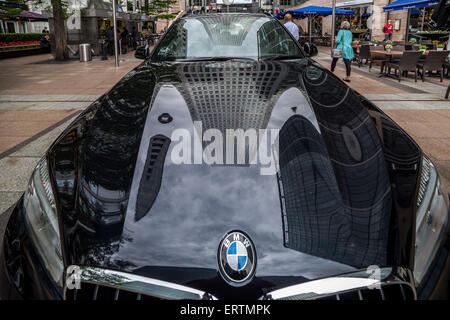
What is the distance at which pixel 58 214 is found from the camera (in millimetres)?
1647

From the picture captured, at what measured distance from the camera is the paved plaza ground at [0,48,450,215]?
189 inches

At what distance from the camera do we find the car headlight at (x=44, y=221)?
149 centimetres

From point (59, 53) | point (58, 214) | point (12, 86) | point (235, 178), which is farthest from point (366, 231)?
point (59, 53)

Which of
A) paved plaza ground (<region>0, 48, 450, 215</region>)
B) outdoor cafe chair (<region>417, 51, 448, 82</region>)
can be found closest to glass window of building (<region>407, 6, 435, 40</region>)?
paved plaza ground (<region>0, 48, 450, 215</region>)

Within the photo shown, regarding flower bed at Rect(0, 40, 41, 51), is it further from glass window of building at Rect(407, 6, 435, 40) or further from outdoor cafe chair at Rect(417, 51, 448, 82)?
glass window of building at Rect(407, 6, 435, 40)

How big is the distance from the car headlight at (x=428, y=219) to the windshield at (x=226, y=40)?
6.02 feet

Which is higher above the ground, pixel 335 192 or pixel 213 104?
Answer: pixel 213 104

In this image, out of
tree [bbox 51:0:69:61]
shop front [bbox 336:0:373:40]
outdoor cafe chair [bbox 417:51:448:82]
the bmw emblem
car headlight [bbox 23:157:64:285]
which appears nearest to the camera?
the bmw emblem

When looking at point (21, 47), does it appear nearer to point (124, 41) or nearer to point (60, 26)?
point (124, 41)

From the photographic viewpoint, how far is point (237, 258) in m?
1.41

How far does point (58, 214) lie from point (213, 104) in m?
0.98

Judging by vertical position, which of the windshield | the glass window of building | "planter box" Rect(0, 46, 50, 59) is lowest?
"planter box" Rect(0, 46, 50, 59)

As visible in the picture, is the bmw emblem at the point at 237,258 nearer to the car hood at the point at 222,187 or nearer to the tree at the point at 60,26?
the car hood at the point at 222,187
